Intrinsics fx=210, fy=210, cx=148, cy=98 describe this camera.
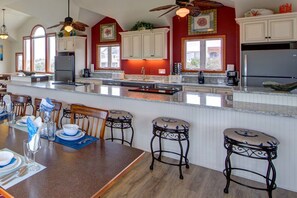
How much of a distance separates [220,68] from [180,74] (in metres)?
1.04

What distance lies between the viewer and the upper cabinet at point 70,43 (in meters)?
6.93

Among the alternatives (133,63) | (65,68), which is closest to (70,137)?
(133,63)

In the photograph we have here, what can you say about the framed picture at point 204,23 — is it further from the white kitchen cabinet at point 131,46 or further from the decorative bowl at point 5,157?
the decorative bowl at point 5,157

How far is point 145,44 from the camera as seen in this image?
19.2 ft

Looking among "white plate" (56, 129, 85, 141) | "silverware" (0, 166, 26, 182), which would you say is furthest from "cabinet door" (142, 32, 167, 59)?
"silverware" (0, 166, 26, 182)

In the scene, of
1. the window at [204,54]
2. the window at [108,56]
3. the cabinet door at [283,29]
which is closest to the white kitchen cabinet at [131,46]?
the window at [108,56]

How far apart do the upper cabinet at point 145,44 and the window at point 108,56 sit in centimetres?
80

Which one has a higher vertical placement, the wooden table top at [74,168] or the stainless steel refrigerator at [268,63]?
the stainless steel refrigerator at [268,63]

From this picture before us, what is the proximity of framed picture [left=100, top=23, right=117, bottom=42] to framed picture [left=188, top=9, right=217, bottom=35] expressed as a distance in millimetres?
2588

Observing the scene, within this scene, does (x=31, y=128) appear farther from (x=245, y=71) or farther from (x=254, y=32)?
(x=254, y=32)

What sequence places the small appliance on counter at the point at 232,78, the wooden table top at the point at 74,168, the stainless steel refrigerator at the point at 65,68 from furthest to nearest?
the stainless steel refrigerator at the point at 65,68 → the small appliance on counter at the point at 232,78 → the wooden table top at the point at 74,168

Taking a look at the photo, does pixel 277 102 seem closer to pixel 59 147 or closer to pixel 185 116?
pixel 185 116

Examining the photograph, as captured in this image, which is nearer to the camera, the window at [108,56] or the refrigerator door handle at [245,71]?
the refrigerator door handle at [245,71]

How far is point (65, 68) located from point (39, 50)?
3275 mm
